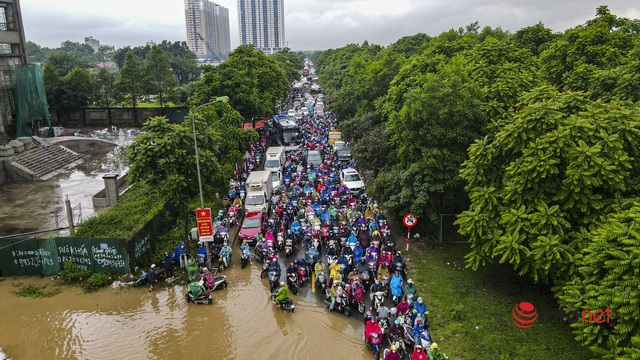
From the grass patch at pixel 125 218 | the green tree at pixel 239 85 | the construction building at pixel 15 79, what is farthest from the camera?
the construction building at pixel 15 79

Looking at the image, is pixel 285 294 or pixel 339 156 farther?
pixel 339 156

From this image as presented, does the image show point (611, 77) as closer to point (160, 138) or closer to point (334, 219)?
point (334, 219)

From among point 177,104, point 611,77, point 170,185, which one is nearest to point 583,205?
point 611,77

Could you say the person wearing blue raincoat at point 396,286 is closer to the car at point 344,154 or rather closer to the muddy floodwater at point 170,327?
the muddy floodwater at point 170,327

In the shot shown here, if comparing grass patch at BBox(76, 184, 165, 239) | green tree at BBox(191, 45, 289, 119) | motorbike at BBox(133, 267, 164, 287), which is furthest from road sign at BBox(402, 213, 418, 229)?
green tree at BBox(191, 45, 289, 119)

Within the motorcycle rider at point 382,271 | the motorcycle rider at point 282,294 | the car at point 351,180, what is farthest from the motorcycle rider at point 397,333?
the car at point 351,180

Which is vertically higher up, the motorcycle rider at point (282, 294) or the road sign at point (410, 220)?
the road sign at point (410, 220)

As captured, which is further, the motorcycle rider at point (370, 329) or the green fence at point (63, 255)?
the green fence at point (63, 255)
